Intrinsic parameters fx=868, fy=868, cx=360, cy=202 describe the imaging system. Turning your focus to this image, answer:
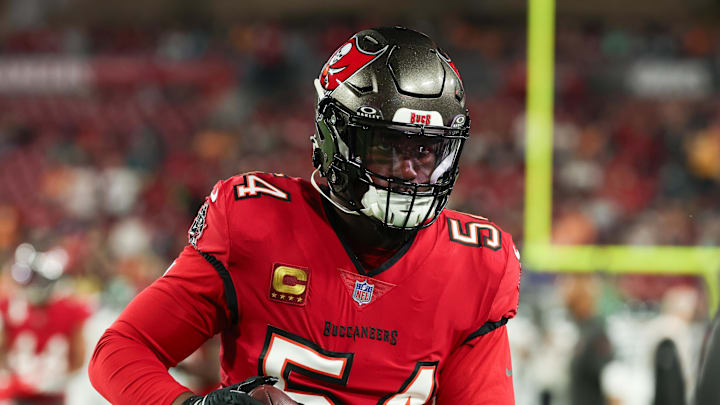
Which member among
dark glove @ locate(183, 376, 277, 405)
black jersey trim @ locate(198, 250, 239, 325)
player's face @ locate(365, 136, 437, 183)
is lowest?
dark glove @ locate(183, 376, 277, 405)

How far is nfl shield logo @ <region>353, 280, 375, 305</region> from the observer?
1712mm

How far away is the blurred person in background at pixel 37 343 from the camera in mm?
4727

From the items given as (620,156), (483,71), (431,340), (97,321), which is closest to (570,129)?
(620,156)

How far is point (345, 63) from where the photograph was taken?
1.77m

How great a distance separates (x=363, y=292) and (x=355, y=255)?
86mm

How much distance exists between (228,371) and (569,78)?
28.1 feet

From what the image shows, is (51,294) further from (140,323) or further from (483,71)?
(483,71)

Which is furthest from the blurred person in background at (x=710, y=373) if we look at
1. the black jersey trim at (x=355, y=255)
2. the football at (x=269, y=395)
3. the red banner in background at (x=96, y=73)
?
the red banner in background at (x=96, y=73)

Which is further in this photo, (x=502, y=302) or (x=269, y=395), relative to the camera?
(x=502, y=302)

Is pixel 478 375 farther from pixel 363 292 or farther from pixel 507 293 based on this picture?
pixel 363 292

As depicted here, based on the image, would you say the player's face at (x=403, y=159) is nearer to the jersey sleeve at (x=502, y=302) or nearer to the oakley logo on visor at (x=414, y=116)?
the oakley logo on visor at (x=414, y=116)

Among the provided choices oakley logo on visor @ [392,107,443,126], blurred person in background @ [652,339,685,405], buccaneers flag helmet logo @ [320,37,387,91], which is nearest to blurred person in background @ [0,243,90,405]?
blurred person in background @ [652,339,685,405]

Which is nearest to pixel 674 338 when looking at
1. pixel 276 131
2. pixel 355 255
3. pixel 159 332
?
Answer: pixel 355 255

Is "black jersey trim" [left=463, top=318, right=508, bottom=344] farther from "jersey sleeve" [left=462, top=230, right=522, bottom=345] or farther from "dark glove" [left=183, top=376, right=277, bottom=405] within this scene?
"dark glove" [left=183, top=376, right=277, bottom=405]
